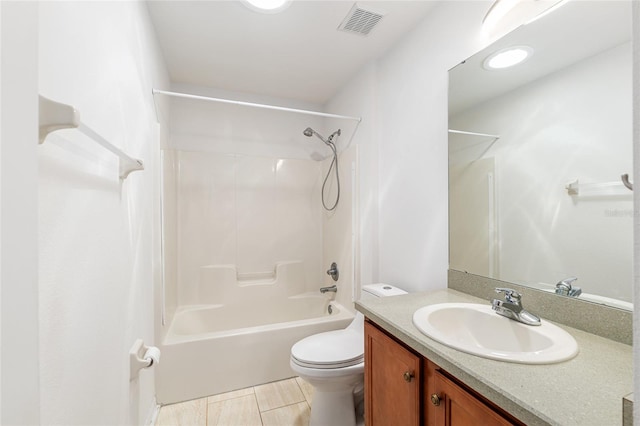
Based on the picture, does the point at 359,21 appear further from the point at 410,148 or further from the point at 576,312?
the point at 576,312

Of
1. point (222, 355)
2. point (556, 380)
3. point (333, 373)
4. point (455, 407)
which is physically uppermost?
point (556, 380)

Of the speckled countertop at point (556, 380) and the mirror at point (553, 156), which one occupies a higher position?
the mirror at point (553, 156)

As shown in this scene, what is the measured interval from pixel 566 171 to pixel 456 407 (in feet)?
3.10

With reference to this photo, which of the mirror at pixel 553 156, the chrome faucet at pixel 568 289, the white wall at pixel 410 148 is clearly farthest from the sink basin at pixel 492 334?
the white wall at pixel 410 148

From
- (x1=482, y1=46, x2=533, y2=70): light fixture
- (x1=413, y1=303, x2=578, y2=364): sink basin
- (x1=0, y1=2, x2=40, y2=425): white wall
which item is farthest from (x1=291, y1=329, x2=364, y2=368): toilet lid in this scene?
(x1=482, y1=46, x2=533, y2=70): light fixture

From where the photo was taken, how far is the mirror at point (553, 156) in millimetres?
943

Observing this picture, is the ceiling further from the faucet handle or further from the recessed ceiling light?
the faucet handle

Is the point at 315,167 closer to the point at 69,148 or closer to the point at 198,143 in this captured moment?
the point at 198,143

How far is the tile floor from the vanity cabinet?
2.49 feet

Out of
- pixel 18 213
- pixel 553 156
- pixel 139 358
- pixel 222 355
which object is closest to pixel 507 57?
pixel 553 156

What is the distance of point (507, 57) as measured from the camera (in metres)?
1.29

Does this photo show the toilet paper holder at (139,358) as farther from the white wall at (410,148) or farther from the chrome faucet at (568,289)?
the chrome faucet at (568,289)

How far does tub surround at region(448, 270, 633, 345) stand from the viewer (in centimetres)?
89

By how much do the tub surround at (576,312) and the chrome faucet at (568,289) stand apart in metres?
0.02
